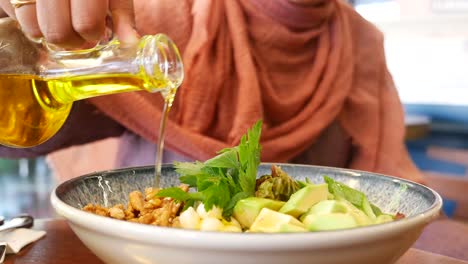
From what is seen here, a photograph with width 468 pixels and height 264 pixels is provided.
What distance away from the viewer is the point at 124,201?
544 millimetres

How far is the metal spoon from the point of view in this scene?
1.97ft

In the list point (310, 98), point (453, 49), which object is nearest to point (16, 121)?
point (310, 98)

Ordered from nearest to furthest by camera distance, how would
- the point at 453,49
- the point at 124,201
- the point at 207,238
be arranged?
the point at 207,238
the point at 124,201
the point at 453,49

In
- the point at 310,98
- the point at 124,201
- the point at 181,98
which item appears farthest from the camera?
the point at 310,98

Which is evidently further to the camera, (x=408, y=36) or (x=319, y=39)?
(x=408, y=36)

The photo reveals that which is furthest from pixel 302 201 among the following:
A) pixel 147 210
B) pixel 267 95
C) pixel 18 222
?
pixel 267 95

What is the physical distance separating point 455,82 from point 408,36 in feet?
1.11

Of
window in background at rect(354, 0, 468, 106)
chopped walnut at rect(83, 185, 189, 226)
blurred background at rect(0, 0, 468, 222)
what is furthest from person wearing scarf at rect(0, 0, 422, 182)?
window in background at rect(354, 0, 468, 106)

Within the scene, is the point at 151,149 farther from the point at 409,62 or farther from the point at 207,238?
the point at 409,62

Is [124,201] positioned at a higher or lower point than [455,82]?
higher

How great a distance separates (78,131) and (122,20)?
1.44ft

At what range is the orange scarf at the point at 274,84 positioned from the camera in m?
0.95

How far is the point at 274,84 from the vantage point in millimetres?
1069

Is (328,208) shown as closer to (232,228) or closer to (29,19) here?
(232,228)
